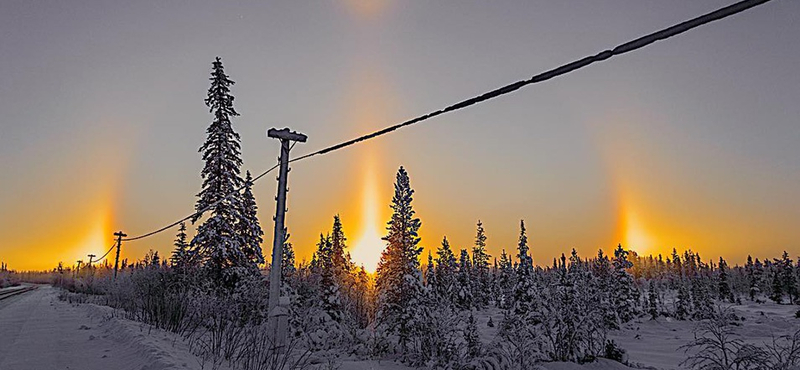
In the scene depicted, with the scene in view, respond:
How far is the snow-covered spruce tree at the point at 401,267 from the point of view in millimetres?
24562

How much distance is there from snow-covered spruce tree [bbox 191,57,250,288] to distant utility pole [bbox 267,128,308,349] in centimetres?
1241

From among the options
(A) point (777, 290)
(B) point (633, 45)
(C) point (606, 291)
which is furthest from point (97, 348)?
(A) point (777, 290)

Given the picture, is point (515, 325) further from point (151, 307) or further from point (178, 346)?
point (151, 307)

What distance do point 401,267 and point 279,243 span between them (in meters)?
16.9

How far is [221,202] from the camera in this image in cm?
2319

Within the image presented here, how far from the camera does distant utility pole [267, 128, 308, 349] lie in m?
9.97

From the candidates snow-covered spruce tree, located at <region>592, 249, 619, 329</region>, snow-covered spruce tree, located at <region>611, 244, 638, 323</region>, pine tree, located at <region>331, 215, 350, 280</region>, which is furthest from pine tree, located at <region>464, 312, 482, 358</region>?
snow-covered spruce tree, located at <region>611, 244, 638, 323</region>

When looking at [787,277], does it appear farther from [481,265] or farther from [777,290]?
[481,265]

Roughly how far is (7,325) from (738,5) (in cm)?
1845

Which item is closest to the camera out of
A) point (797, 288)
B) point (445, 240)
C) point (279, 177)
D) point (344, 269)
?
point (279, 177)

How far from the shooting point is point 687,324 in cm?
6016

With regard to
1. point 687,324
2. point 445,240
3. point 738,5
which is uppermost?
point 445,240

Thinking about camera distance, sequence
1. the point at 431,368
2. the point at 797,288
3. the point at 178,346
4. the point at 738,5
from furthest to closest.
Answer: the point at 797,288, the point at 431,368, the point at 178,346, the point at 738,5

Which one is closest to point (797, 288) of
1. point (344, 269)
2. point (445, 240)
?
point (445, 240)
